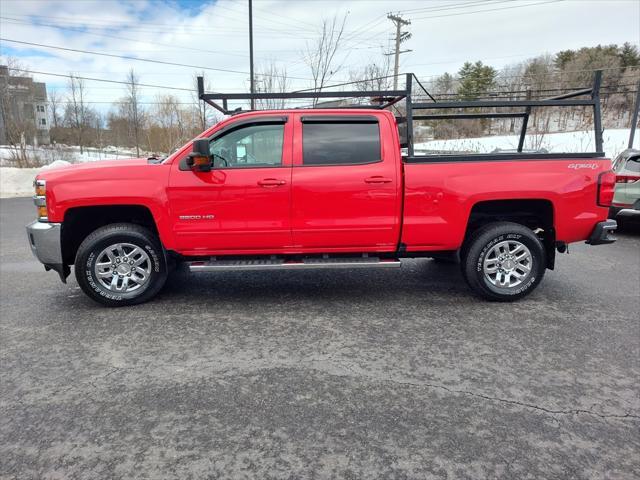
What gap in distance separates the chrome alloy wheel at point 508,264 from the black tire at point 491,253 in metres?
0.02

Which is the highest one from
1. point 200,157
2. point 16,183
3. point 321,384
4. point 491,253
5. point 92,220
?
point 200,157

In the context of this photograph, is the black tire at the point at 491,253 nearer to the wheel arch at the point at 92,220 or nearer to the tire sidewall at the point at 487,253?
the tire sidewall at the point at 487,253

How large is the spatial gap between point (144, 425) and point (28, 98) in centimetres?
5532

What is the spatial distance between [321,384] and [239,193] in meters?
2.16

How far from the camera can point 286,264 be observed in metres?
4.50

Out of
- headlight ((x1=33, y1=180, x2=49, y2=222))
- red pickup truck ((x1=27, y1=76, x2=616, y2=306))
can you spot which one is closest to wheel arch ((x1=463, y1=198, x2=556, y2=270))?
red pickup truck ((x1=27, y1=76, x2=616, y2=306))

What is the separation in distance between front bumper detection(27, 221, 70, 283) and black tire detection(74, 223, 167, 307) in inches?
8.1

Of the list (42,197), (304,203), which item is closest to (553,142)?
(304,203)

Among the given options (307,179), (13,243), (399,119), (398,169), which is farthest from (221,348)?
(13,243)

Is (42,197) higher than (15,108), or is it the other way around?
(15,108)

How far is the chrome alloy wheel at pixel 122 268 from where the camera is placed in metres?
4.46

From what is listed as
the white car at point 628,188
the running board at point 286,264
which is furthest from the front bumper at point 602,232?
the white car at point 628,188

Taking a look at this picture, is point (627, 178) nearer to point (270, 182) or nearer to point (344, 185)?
point (344, 185)

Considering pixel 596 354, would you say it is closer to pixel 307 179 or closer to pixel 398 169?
pixel 398 169
